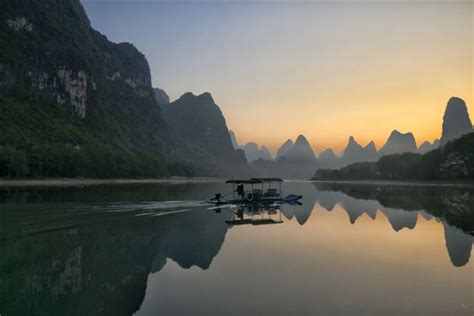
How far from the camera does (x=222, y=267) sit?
1580cm

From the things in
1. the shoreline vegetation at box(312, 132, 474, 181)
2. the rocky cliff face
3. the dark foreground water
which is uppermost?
the rocky cliff face

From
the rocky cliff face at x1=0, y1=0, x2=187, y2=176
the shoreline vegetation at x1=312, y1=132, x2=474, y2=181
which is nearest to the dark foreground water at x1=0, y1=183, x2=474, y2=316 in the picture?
the rocky cliff face at x1=0, y1=0, x2=187, y2=176

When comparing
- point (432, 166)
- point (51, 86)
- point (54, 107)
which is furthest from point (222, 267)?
point (51, 86)

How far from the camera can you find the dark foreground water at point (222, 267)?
11352mm

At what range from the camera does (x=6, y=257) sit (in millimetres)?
15289

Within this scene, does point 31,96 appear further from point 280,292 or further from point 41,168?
point 280,292

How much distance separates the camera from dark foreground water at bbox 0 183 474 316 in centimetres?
1135

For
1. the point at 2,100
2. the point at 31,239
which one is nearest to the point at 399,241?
the point at 31,239

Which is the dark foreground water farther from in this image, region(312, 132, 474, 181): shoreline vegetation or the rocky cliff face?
region(312, 132, 474, 181): shoreline vegetation

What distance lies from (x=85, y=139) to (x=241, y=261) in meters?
115

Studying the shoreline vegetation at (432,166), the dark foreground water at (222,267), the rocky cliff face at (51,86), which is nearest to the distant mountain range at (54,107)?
the rocky cliff face at (51,86)

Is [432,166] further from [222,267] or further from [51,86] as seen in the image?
[51,86]

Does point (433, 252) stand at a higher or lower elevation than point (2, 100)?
lower

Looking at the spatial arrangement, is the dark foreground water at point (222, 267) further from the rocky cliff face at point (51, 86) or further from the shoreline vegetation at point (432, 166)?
the shoreline vegetation at point (432, 166)
